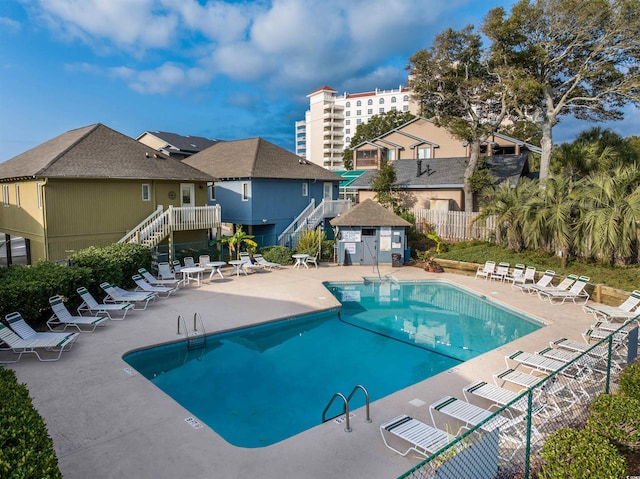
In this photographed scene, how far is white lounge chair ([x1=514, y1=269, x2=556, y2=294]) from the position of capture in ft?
55.0

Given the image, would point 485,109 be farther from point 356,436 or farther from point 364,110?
point 364,110

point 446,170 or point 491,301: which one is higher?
point 446,170

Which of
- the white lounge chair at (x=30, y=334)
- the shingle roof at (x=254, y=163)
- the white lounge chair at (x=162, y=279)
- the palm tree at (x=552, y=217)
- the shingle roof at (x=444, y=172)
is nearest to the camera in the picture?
the white lounge chair at (x=30, y=334)

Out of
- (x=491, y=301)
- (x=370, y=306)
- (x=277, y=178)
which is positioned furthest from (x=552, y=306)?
(x=277, y=178)

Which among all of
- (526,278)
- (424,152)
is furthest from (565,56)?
(424,152)

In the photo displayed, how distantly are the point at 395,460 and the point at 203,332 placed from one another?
7380 mm

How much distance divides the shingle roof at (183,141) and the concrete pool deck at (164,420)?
107 ft

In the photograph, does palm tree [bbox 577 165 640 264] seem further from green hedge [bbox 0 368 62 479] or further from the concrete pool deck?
green hedge [bbox 0 368 62 479]

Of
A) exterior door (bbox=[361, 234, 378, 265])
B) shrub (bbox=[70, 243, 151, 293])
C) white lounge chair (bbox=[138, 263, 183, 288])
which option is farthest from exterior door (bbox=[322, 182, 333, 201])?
shrub (bbox=[70, 243, 151, 293])

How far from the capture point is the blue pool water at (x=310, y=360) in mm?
8648

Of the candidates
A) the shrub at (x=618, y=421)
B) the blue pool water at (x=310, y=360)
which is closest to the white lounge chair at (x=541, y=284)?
the blue pool water at (x=310, y=360)

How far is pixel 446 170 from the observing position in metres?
32.1

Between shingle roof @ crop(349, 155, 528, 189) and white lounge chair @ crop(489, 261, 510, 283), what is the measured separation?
10.5 meters

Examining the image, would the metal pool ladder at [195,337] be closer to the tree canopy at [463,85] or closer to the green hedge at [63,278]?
the green hedge at [63,278]
